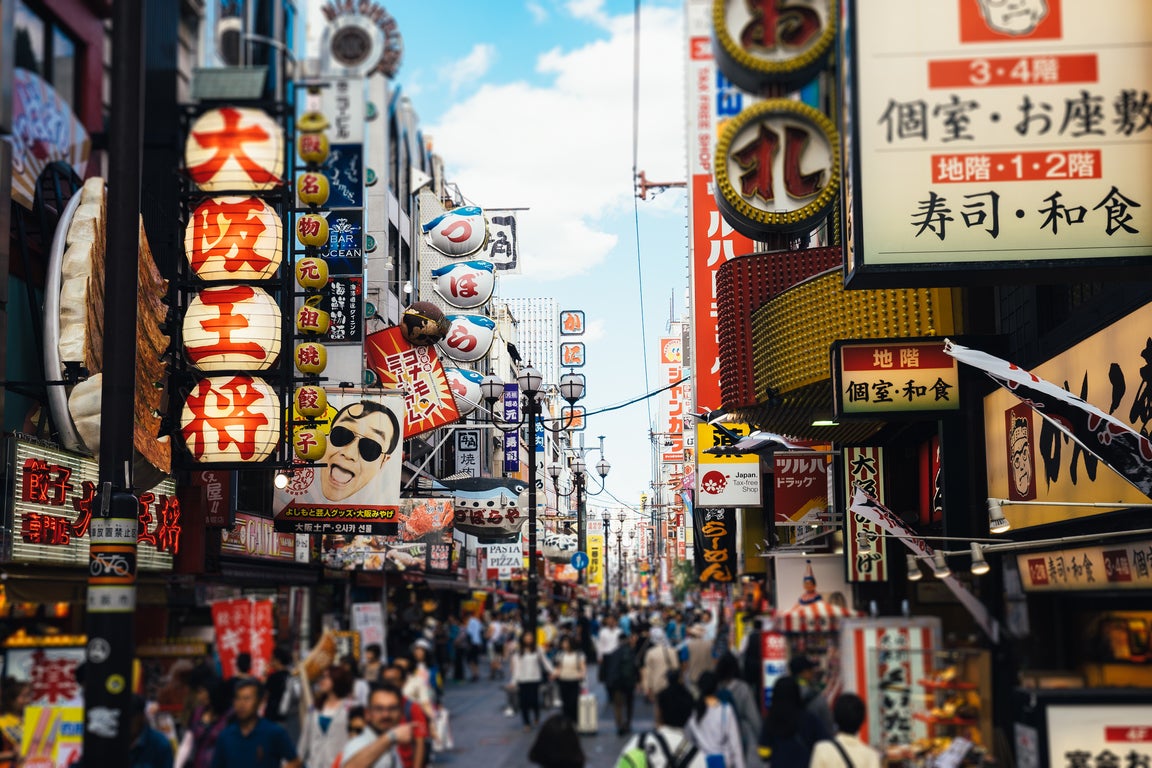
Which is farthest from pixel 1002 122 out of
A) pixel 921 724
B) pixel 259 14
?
pixel 259 14

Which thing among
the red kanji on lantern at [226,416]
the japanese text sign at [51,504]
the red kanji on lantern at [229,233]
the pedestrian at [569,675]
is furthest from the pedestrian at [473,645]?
the red kanji on lantern at [229,233]

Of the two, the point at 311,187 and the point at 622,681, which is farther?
the point at 622,681

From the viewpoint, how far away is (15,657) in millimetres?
14453

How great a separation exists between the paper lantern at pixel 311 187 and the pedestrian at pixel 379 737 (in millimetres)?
12378

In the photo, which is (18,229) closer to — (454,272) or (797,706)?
(797,706)

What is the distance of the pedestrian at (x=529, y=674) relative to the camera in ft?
71.6

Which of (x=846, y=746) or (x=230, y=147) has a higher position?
(x=230, y=147)

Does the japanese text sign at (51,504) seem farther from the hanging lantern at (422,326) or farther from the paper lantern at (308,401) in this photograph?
the hanging lantern at (422,326)

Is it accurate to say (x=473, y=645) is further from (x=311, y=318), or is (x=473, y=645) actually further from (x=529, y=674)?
(x=311, y=318)

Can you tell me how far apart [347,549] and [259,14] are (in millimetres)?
6459

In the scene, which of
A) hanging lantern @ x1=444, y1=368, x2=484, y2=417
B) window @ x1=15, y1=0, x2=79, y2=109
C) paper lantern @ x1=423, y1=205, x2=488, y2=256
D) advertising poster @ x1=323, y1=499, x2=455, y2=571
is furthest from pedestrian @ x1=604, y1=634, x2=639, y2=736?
paper lantern @ x1=423, y1=205, x2=488, y2=256

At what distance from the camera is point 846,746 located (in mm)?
10352

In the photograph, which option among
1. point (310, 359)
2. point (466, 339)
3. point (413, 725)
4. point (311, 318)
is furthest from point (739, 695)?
point (466, 339)

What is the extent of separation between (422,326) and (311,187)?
16.9 m
